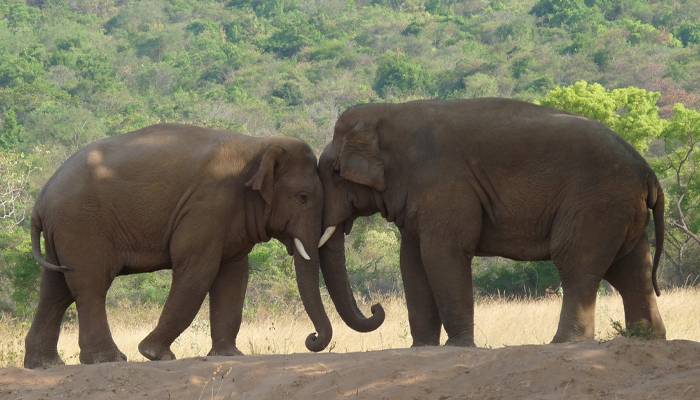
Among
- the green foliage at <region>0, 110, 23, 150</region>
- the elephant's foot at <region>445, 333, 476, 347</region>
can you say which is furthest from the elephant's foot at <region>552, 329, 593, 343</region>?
the green foliage at <region>0, 110, 23, 150</region>

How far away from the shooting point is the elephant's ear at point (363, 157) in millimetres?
13039

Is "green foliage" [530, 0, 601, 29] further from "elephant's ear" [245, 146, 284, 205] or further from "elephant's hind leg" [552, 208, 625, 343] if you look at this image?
"elephant's hind leg" [552, 208, 625, 343]

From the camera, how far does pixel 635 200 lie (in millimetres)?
12336

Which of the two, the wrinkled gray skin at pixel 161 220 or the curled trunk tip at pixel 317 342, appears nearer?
the wrinkled gray skin at pixel 161 220

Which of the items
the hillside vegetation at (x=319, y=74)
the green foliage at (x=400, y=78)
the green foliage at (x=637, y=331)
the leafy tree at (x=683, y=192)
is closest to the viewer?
the green foliage at (x=637, y=331)

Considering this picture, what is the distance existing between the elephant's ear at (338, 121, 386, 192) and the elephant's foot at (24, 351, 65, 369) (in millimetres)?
2972

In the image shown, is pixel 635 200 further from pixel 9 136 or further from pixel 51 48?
pixel 51 48

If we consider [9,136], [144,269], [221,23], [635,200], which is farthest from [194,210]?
[221,23]

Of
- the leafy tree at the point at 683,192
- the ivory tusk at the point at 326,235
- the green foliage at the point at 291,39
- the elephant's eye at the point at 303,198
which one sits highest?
the elephant's eye at the point at 303,198

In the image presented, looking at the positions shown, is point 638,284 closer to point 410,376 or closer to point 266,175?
point 266,175

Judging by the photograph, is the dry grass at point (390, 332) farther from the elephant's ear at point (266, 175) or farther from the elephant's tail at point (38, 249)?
the elephant's ear at point (266, 175)

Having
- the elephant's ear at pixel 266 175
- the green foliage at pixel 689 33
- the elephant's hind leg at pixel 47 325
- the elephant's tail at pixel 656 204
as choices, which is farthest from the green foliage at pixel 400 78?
the elephant's hind leg at pixel 47 325

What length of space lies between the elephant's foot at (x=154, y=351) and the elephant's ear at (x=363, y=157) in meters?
2.19

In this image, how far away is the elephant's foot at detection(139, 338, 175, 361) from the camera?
500 inches
